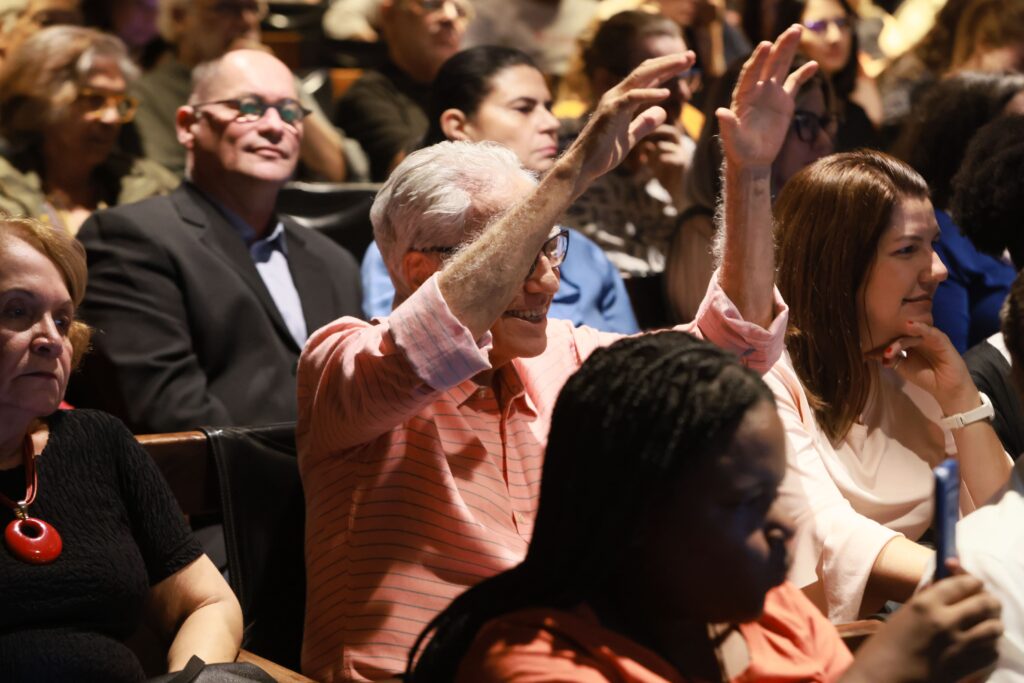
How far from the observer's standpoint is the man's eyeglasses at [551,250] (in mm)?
2203

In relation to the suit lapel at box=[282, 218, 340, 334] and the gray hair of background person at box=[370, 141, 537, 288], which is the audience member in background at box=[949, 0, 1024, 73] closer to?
the suit lapel at box=[282, 218, 340, 334]

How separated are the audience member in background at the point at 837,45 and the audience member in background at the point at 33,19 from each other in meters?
2.43

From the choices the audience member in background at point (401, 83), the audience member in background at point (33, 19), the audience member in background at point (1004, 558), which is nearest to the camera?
the audience member in background at point (1004, 558)

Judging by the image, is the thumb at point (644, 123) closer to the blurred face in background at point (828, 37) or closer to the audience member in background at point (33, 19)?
the audience member in background at point (33, 19)

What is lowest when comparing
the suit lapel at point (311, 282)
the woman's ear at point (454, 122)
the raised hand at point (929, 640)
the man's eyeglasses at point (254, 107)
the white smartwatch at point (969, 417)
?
the suit lapel at point (311, 282)

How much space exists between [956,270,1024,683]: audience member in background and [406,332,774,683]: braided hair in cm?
48

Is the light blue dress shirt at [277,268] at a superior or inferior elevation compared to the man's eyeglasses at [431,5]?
inferior

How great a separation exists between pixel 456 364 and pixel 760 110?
0.69 m

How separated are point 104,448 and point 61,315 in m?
0.21

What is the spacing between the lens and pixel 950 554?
1.42 metres

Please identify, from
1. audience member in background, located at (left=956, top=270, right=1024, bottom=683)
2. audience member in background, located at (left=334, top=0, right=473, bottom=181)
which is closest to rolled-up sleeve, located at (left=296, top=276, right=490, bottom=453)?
audience member in background, located at (left=956, top=270, right=1024, bottom=683)

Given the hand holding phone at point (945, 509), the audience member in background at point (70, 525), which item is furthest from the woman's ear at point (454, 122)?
the hand holding phone at point (945, 509)

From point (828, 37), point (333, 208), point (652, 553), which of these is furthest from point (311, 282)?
point (828, 37)

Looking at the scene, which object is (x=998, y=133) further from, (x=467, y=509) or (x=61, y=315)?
(x=61, y=315)
